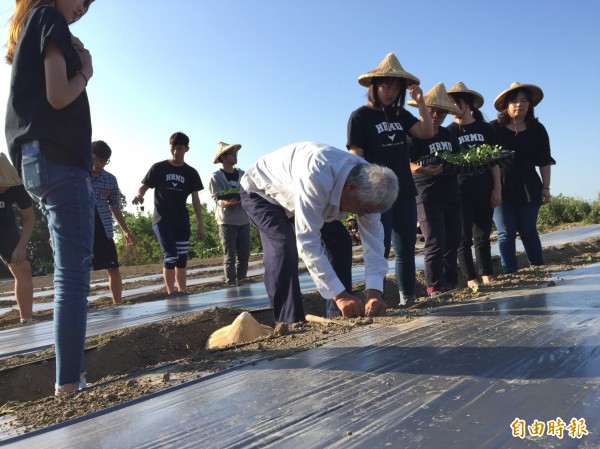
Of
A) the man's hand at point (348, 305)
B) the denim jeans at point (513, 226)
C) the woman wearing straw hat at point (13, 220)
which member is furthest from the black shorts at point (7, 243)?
the denim jeans at point (513, 226)

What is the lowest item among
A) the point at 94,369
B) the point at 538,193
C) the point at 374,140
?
the point at 94,369

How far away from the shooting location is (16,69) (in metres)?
2.02

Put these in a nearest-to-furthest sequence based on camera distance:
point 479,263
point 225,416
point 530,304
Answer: point 225,416 < point 530,304 < point 479,263

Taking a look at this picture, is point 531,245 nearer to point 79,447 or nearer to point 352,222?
point 79,447

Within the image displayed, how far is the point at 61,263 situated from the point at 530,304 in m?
2.24

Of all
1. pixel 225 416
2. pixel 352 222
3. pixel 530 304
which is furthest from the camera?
pixel 352 222

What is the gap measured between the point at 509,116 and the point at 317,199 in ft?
10.0

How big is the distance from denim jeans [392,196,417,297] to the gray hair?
1322 millimetres

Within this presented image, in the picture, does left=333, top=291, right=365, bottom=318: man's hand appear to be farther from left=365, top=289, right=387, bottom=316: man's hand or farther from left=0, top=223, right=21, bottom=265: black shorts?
left=0, top=223, right=21, bottom=265: black shorts

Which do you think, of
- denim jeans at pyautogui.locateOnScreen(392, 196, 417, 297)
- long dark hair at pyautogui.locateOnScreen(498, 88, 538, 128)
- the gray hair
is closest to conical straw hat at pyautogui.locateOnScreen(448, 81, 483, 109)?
long dark hair at pyautogui.locateOnScreen(498, 88, 538, 128)

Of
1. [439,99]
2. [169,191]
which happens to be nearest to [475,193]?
[439,99]

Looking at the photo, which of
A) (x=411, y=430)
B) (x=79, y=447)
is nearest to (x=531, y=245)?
(x=411, y=430)

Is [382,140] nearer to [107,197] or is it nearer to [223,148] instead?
[107,197]

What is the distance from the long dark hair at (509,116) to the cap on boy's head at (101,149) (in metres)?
3.48
